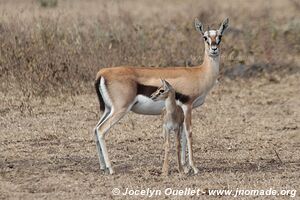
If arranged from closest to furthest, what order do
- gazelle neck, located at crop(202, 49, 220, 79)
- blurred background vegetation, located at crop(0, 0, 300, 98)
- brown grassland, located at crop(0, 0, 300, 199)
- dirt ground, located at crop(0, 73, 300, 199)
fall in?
1. dirt ground, located at crop(0, 73, 300, 199)
2. brown grassland, located at crop(0, 0, 300, 199)
3. gazelle neck, located at crop(202, 49, 220, 79)
4. blurred background vegetation, located at crop(0, 0, 300, 98)

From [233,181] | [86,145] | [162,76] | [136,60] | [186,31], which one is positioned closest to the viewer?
[233,181]

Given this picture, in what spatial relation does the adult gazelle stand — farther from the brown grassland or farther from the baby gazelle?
the brown grassland

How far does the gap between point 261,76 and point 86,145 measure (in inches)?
247

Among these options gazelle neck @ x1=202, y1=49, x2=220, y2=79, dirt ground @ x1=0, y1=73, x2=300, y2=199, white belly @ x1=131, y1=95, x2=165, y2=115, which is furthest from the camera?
gazelle neck @ x1=202, y1=49, x2=220, y2=79

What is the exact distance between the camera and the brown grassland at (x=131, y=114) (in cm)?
852

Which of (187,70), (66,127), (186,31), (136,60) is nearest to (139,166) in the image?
(187,70)

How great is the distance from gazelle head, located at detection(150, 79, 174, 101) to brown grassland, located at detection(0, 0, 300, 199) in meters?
0.76

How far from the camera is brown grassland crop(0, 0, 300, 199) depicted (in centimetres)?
852

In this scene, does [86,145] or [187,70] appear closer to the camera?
[187,70]

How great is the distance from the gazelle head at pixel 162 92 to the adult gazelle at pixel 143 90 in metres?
0.08

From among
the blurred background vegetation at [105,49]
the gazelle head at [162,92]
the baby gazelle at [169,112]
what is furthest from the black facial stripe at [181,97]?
the blurred background vegetation at [105,49]

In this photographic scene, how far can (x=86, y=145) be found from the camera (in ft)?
33.9

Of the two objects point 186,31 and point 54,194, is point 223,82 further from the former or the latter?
point 54,194

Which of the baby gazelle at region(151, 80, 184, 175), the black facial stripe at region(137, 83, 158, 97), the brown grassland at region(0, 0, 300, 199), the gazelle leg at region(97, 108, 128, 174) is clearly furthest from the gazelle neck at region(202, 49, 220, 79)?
the gazelle leg at region(97, 108, 128, 174)
